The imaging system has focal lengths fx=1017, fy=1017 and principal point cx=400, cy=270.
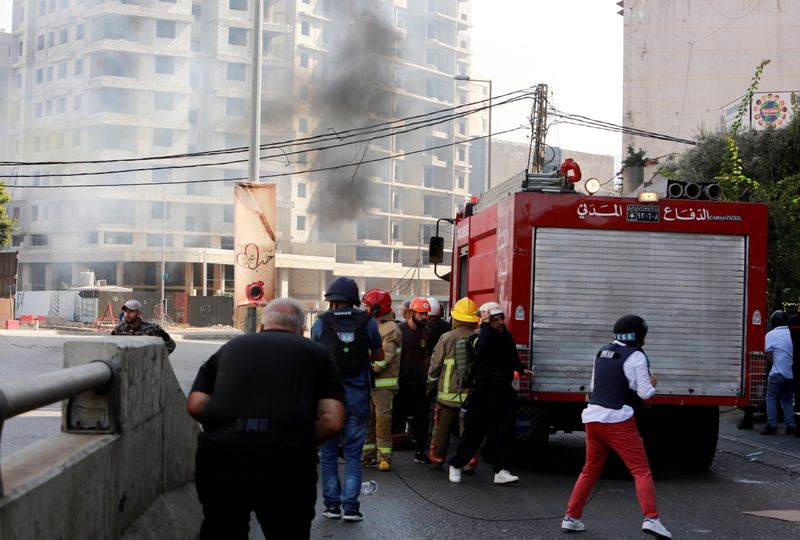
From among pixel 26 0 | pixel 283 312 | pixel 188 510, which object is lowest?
pixel 188 510

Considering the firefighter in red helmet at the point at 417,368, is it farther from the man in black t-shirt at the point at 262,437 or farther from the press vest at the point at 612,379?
the man in black t-shirt at the point at 262,437

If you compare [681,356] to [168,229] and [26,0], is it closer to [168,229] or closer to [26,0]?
[168,229]

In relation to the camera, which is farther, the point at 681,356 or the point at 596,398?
the point at 681,356

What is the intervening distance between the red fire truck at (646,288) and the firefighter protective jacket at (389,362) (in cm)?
106

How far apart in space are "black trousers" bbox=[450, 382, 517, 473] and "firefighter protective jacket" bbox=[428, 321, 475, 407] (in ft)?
1.70

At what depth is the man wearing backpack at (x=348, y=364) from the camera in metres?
7.07

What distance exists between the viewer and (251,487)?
392 centimetres

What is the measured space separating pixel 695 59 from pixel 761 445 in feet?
146

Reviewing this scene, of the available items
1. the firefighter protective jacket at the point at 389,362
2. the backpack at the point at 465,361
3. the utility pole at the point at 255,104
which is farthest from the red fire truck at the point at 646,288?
the utility pole at the point at 255,104

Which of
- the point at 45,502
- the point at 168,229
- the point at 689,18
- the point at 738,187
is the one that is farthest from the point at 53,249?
the point at 45,502

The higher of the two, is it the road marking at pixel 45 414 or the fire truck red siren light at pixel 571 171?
the fire truck red siren light at pixel 571 171

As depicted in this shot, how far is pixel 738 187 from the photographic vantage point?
17.3 m

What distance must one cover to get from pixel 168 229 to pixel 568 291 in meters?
65.5

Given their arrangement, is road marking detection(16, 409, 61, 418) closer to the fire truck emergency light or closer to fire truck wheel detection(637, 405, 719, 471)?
fire truck wheel detection(637, 405, 719, 471)
